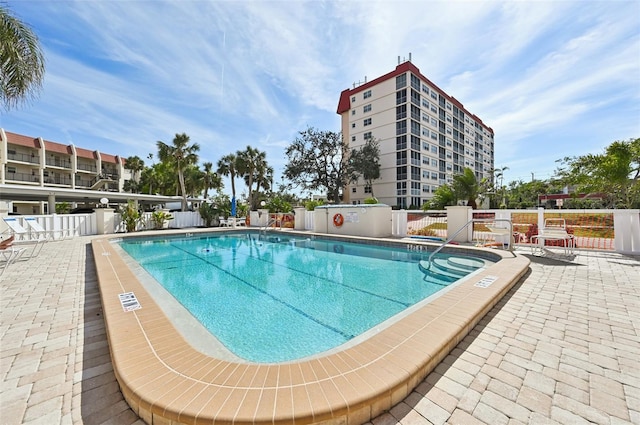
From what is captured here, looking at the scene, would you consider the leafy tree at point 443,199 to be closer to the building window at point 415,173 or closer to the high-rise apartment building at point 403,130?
the high-rise apartment building at point 403,130

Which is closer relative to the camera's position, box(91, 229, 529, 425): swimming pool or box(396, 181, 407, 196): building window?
box(91, 229, 529, 425): swimming pool

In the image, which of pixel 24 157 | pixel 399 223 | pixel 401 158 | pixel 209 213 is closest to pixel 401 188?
pixel 401 158

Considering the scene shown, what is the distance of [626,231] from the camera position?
24.1 ft

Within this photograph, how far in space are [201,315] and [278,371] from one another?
301 cm

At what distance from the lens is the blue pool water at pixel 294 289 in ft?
12.4

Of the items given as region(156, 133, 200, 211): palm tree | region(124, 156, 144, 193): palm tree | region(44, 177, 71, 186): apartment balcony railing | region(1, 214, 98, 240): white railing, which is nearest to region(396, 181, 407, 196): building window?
region(156, 133, 200, 211): palm tree

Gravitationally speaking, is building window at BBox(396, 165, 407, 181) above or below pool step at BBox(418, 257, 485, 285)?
above

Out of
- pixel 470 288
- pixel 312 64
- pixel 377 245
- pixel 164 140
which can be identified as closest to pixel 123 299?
pixel 470 288

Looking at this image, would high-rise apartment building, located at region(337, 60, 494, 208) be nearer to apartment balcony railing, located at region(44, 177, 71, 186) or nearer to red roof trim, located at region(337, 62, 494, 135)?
red roof trim, located at region(337, 62, 494, 135)

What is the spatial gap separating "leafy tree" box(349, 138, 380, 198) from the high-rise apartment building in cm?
144

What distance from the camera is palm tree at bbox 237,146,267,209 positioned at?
2997cm

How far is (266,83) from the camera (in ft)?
48.6

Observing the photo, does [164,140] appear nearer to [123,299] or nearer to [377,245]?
[377,245]

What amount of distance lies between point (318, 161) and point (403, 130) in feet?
40.4
